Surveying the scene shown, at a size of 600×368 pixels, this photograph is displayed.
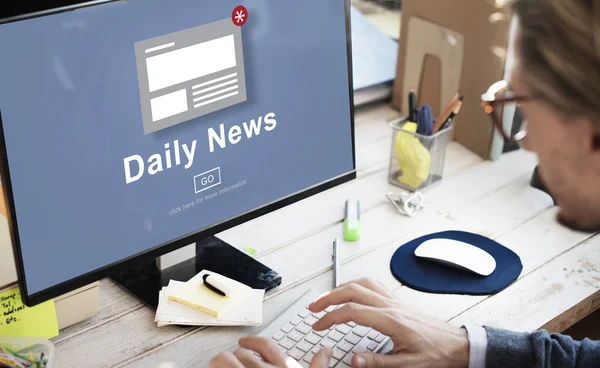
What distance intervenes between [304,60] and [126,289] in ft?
1.46

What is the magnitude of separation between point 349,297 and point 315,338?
0.24 feet

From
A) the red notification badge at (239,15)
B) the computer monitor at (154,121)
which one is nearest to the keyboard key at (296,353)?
the computer monitor at (154,121)

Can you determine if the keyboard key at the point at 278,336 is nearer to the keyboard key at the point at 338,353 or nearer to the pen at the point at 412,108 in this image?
the keyboard key at the point at 338,353

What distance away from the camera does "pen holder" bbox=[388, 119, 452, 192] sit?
1463 millimetres

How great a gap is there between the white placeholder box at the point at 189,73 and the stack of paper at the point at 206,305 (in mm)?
254

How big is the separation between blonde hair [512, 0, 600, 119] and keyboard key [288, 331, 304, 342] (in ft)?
1.53

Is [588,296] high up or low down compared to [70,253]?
down

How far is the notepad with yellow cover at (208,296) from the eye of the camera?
1.12 metres

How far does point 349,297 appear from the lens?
3.56 feet

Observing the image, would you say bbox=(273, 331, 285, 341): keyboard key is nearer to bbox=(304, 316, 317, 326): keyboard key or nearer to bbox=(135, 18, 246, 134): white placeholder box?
bbox=(304, 316, 317, 326): keyboard key

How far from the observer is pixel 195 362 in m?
1.05

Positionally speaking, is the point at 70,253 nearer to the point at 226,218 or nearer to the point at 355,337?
the point at 226,218

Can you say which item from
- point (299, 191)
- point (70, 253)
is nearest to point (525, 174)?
point (299, 191)

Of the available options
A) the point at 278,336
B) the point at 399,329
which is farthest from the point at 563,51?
the point at 278,336
